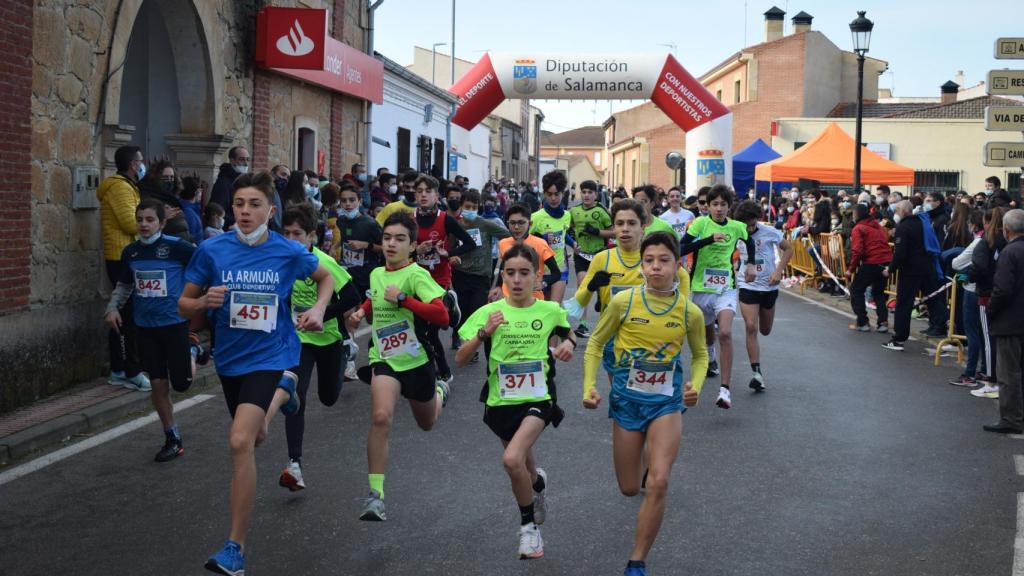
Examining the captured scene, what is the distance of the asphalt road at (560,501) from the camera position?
17.0 feet

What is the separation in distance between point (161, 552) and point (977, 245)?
7.62 m

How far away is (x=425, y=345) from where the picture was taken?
622 centimetres

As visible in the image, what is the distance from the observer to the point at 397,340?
6.13m

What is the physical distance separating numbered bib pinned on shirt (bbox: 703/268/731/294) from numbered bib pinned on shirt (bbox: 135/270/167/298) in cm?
460

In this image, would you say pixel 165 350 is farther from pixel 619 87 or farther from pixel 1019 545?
pixel 619 87

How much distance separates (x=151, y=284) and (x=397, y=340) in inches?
85.4

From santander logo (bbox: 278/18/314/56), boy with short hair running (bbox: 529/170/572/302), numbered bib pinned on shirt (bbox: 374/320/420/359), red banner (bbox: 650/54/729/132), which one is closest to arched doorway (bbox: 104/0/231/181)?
santander logo (bbox: 278/18/314/56)

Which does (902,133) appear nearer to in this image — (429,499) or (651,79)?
(651,79)

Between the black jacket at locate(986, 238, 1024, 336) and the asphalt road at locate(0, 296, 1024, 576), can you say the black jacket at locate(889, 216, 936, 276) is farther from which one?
the black jacket at locate(986, 238, 1024, 336)

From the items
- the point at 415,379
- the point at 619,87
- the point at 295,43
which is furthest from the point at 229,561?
the point at 619,87

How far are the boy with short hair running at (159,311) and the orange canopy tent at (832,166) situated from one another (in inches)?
783

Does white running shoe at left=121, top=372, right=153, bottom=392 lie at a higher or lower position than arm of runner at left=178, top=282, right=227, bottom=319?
lower

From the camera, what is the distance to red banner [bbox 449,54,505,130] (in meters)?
27.9

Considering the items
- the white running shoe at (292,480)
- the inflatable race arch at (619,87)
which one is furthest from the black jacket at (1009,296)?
the inflatable race arch at (619,87)
